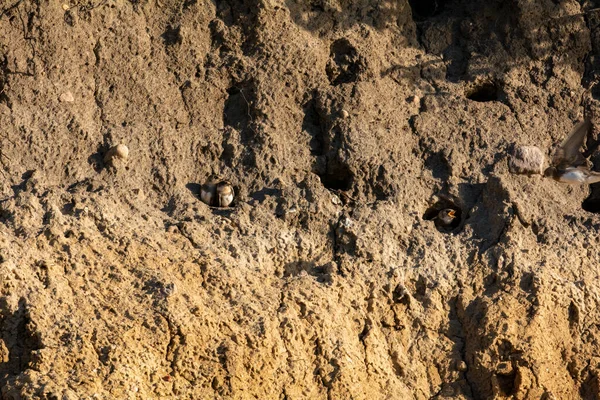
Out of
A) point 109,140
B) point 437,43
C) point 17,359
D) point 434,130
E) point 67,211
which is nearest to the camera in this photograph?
point 17,359

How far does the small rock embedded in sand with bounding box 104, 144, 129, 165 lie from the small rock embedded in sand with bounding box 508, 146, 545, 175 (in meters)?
1.87

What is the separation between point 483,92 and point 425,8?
606mm

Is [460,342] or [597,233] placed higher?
[597,233]

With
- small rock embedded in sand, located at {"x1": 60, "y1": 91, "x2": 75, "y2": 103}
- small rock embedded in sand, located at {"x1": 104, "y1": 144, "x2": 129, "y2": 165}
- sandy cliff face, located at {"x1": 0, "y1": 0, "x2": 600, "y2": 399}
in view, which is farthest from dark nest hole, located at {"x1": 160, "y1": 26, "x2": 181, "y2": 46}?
small rock embedded in sand, located at {"x1": 104, "y1": 144, "x2": 129, "y2": 165}

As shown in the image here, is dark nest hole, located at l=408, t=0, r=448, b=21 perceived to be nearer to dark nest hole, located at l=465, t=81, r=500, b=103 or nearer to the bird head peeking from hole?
dark nest hole, located at l=465, t=81, r=500, b=103

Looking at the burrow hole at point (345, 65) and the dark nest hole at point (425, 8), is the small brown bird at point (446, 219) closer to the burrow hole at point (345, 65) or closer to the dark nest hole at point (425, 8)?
the burrow hole at point (345, 65)

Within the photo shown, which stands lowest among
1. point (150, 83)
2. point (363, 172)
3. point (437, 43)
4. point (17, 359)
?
point (17, 359)

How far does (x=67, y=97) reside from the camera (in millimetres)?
5031

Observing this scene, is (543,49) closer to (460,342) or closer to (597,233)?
(597,233)

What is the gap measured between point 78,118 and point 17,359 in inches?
51.6

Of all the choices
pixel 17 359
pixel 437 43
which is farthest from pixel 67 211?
pixel 437 43

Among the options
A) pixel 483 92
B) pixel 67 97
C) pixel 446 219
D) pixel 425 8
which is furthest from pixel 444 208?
pixel 67 97

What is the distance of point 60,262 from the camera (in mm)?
4402

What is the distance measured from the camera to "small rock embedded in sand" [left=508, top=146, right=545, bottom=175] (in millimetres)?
5348
